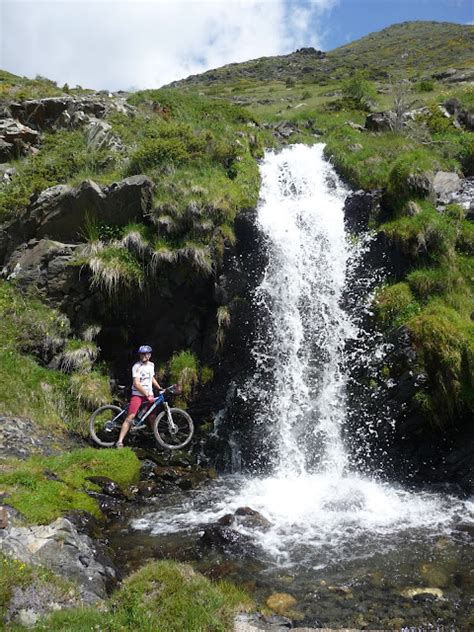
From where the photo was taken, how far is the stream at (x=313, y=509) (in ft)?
21.4

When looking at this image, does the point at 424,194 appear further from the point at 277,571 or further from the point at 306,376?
the point at 277,571

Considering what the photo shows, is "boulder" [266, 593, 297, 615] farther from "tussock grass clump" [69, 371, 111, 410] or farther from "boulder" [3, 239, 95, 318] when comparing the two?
"boulder" [3, 239, 95, 318]

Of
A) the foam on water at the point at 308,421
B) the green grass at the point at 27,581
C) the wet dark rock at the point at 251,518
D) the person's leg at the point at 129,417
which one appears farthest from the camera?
the person's leg at the point at 129,417

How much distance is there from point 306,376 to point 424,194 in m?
7.10

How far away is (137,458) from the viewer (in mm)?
11586

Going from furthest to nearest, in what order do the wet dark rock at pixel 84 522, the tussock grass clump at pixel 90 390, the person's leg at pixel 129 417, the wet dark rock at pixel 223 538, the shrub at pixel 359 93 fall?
the shrub at pixel 359 93 → the tussock grass clump at pixel 90 390 → the person's leg at pixel 129 417 → the wet dark rock at pixel 223 538 → the wet dark rock at pixel 84 522

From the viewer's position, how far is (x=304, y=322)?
557 inches

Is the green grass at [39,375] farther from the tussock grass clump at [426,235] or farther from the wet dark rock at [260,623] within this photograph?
the tussock grass clump at [426,235]

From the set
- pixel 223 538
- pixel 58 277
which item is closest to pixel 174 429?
pixel 223 538

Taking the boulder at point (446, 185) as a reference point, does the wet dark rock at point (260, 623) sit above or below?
below

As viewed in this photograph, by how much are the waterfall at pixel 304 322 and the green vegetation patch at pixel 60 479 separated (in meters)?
3.77

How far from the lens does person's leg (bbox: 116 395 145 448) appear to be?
11715 mm

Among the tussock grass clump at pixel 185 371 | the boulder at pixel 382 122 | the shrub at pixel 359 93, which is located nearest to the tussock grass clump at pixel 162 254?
the tussock grass clump at pixel 185 371

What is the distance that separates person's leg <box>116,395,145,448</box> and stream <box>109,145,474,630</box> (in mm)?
2043
